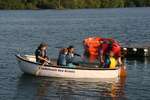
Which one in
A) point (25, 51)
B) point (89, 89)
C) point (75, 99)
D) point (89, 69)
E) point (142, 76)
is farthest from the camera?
point (25, 51)

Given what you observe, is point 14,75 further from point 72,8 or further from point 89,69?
point 72,8

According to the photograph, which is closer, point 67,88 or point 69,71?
point 67,88

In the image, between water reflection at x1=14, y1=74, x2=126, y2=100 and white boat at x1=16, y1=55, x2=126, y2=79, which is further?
white boat at x1=16, y1=55, x2=126, y2=79

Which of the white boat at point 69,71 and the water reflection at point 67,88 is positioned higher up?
the white boat at point 69,71

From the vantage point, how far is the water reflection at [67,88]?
27242 mm

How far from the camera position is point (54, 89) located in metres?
29.2

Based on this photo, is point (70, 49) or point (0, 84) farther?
point (70, 49)

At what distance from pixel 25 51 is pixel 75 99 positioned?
22658mm

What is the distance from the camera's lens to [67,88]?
29344 mm

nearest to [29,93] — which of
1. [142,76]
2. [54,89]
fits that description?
[54,89]

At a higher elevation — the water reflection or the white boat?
the white boat

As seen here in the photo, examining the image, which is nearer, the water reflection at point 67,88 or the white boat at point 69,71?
the water reflection at point 67,88

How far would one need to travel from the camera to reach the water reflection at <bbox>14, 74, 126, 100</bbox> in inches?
1073

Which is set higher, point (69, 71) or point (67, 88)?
point (69, 71)
